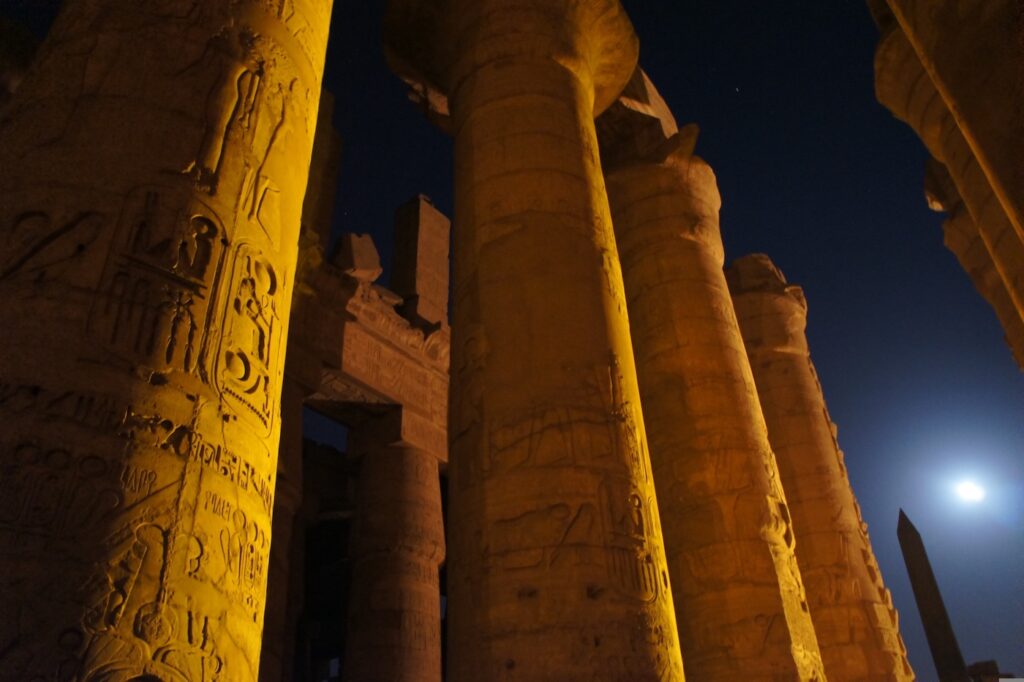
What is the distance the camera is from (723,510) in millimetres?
7352

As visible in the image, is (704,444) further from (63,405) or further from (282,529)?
(63,405)

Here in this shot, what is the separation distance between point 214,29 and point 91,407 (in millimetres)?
2054

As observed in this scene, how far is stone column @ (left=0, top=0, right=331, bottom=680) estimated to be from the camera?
2135mm

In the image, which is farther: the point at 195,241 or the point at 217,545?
the point at 195,241

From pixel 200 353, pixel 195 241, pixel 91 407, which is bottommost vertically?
pixel 91 407

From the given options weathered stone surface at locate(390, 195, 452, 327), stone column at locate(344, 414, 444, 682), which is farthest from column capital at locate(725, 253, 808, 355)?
stone column at locate(344, 414, 444, 682)

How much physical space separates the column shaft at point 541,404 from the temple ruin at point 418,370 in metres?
0.02

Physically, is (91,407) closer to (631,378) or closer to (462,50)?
(631,378)

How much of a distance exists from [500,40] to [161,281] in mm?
4912

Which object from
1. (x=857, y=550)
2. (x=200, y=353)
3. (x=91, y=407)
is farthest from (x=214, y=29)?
(x=857, y=550)

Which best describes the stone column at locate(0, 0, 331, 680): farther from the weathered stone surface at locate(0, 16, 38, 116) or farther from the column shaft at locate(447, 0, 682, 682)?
the weathered stone surface at locate(0, 16, 38, 116)

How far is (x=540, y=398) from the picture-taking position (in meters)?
4.89

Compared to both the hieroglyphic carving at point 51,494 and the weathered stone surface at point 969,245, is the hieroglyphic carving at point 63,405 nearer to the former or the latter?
the hieroglyphic carving at point 51,494

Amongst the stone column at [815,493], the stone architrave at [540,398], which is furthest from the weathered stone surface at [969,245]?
the stone architrave at [540,398]
